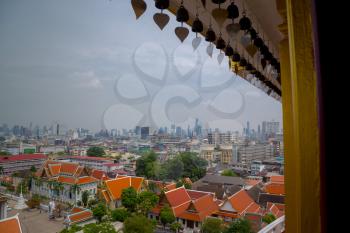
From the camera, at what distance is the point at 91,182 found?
466 inches

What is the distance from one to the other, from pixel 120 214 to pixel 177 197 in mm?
2082

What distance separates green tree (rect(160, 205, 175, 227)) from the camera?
8844mm

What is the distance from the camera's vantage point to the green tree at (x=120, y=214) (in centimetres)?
894

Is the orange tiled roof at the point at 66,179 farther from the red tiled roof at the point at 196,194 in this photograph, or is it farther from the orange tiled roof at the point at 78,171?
the red tiled roof at the point at 196,194

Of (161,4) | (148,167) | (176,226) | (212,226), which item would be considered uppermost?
(161,4)

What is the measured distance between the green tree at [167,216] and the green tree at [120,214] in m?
1.15

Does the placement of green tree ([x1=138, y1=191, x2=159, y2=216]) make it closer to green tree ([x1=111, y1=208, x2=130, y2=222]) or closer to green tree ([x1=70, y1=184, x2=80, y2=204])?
green tree ([x1=111, y1=208, x2=130, y2=222])

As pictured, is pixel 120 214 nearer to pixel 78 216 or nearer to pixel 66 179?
pixel 78 216

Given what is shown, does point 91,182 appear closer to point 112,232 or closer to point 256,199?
point 112,232

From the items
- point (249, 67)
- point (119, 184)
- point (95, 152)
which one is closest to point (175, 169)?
point (119, 184)

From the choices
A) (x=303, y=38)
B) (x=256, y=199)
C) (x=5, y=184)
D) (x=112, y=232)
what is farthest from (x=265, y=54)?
(x=5, y=184)

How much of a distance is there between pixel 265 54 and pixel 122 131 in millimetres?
27343

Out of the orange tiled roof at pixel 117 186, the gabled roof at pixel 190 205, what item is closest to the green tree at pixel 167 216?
the gabled roof at pixel 190 205

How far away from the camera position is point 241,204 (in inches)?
363
